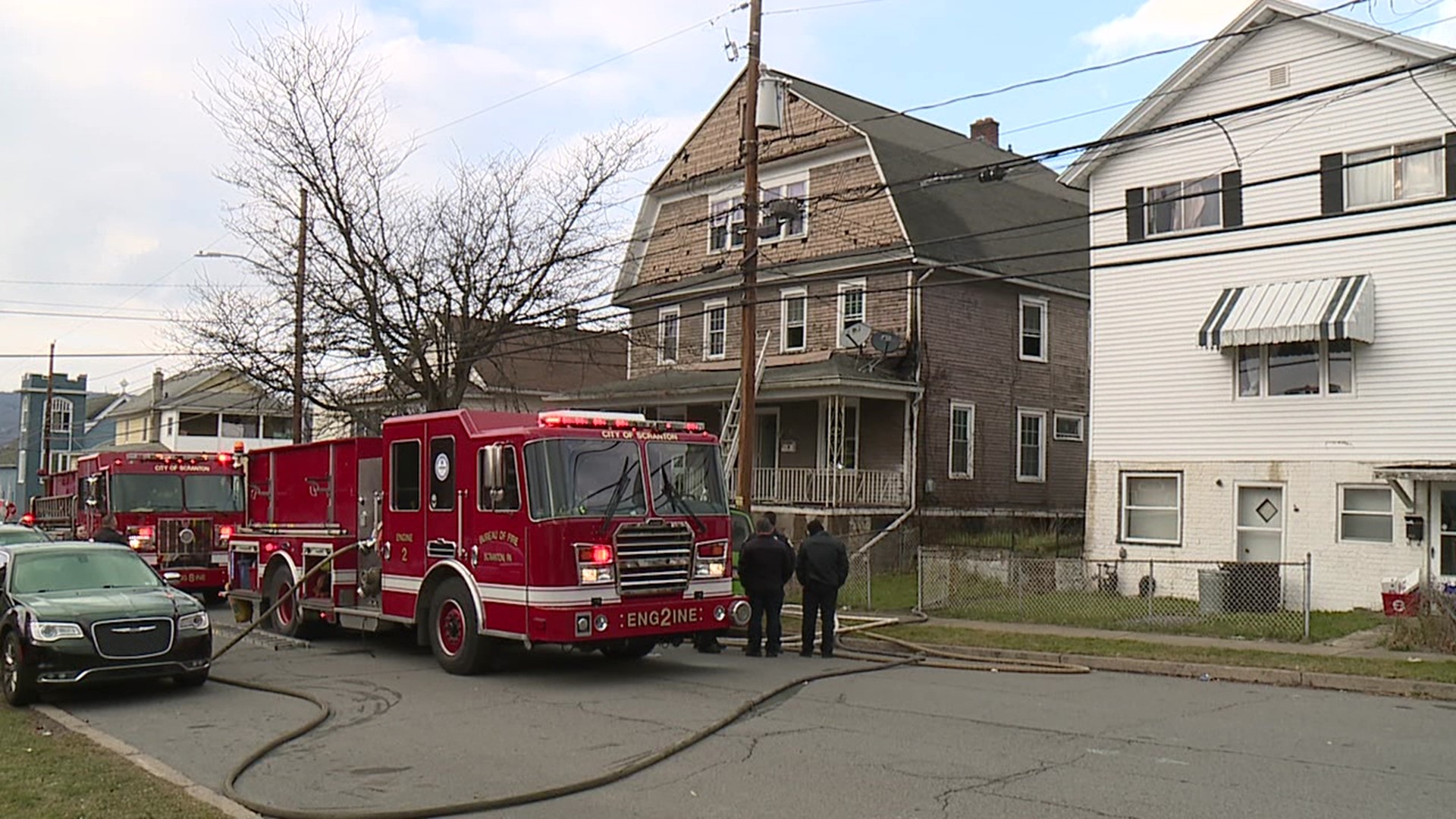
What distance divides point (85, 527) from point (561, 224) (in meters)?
10.7

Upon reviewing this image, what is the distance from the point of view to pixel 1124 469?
2258cm

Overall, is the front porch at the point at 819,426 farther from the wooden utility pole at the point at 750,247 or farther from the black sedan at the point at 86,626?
the black sedan at the point at 86,626

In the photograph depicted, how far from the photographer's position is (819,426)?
1110 inches

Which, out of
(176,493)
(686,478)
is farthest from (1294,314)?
(176,493)

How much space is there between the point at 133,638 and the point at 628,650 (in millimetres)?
5348

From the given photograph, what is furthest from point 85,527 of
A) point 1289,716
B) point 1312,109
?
point 1312,109

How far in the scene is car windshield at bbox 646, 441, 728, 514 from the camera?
1314 cm

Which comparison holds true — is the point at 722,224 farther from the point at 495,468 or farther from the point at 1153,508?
the point at 495,468

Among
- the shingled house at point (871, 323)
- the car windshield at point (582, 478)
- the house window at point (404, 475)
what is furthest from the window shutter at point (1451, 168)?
the house window at point (404, 475)

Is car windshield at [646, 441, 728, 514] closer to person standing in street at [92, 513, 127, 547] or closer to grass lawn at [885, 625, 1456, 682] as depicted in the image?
grass lawn at [885, 625, 1456, 682]

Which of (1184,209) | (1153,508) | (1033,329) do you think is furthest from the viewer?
(1033,329)

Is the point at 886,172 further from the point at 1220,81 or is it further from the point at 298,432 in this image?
the point at 298,432

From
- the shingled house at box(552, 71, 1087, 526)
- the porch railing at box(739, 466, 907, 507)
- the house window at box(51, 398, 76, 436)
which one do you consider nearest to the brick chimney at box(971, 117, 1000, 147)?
the shingled house at box(552, 71, 1087, 526)

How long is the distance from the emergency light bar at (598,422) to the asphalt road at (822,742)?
2.60 meters
